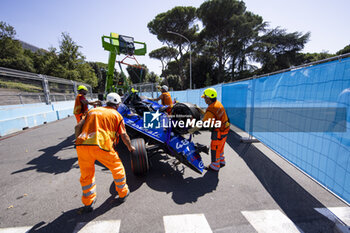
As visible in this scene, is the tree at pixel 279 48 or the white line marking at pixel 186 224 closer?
the white line marking at pixel 186 224

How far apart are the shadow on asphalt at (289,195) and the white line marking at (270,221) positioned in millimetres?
95

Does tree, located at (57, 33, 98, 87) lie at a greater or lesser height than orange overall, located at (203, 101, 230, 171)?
greater

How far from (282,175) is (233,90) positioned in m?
3.86

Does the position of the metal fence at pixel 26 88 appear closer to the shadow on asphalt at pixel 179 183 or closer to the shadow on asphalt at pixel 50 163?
the shadow on asphalt at pixel 50 163

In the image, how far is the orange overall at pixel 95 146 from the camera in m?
1.88

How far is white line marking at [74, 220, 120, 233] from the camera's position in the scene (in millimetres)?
1669

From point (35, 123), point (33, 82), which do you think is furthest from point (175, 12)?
point (35, 123)

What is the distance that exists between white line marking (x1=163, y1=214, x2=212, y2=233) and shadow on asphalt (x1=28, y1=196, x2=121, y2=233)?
0.85 meters

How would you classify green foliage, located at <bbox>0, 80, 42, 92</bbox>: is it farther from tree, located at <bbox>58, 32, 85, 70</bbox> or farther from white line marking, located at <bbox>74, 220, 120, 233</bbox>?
tree, located at <bbox>58, 32, 85, 70</bbox>

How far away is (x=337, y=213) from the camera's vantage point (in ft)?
6.04

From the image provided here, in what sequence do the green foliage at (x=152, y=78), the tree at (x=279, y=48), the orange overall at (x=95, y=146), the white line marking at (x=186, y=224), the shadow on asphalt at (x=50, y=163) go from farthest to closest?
the green foliage at (x=152, y=78)
the tree at (x=279, y=48)
the shadow on asphalt at (x=50, y=163)
the orange overall at (x=95, y=146)
the white line marking at (x=186, y=224)

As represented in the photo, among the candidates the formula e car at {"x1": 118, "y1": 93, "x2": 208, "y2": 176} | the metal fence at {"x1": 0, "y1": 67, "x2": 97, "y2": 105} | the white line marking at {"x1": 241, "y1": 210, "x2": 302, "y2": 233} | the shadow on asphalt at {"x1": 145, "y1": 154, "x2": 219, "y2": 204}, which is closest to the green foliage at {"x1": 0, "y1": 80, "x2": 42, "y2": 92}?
the metal fence at {"x1": 0, "y1": 67, "x2": 97, "y2": 105}

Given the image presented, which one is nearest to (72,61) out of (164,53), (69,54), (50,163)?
(69,54)

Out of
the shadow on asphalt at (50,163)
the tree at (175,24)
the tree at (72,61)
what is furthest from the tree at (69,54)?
the shadow on asphalt at (50,163)
